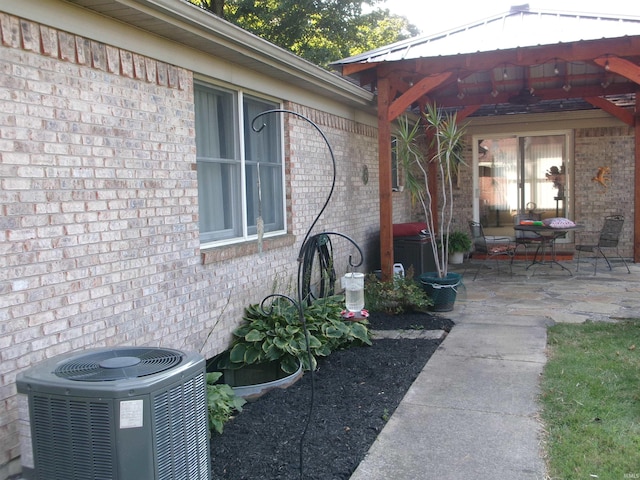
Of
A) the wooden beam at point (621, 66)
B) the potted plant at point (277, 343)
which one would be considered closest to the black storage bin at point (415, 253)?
the potted plant at point (277, 343)

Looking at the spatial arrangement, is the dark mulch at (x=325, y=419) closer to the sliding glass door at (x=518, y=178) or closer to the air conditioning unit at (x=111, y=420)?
the air conditioning unit at (x=111, y=420)

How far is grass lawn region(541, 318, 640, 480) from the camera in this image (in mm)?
3303

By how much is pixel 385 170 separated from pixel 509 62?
1.95 metres

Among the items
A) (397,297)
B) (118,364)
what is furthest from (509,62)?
(118,364)

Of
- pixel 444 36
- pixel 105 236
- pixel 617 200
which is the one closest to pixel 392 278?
pixel 444 36

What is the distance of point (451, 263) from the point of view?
1127 centimetres

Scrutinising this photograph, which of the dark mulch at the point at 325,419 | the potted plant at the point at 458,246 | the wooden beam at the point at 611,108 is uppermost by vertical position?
the wooden beam at the point at 611,108

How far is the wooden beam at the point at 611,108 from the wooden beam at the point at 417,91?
146 inches

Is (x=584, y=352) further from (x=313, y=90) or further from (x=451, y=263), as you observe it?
(x=451, y=263)

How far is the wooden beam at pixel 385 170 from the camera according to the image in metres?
7.72

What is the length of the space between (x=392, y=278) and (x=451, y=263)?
3.99 m

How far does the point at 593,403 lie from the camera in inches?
162

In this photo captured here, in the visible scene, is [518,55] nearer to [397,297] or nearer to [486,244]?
[397,297]

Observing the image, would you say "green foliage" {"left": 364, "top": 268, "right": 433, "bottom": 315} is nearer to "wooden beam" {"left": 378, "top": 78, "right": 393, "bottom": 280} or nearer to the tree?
"wooden beam" {"left": 378, "top": 78, "right": 393, "bottom": 280}
